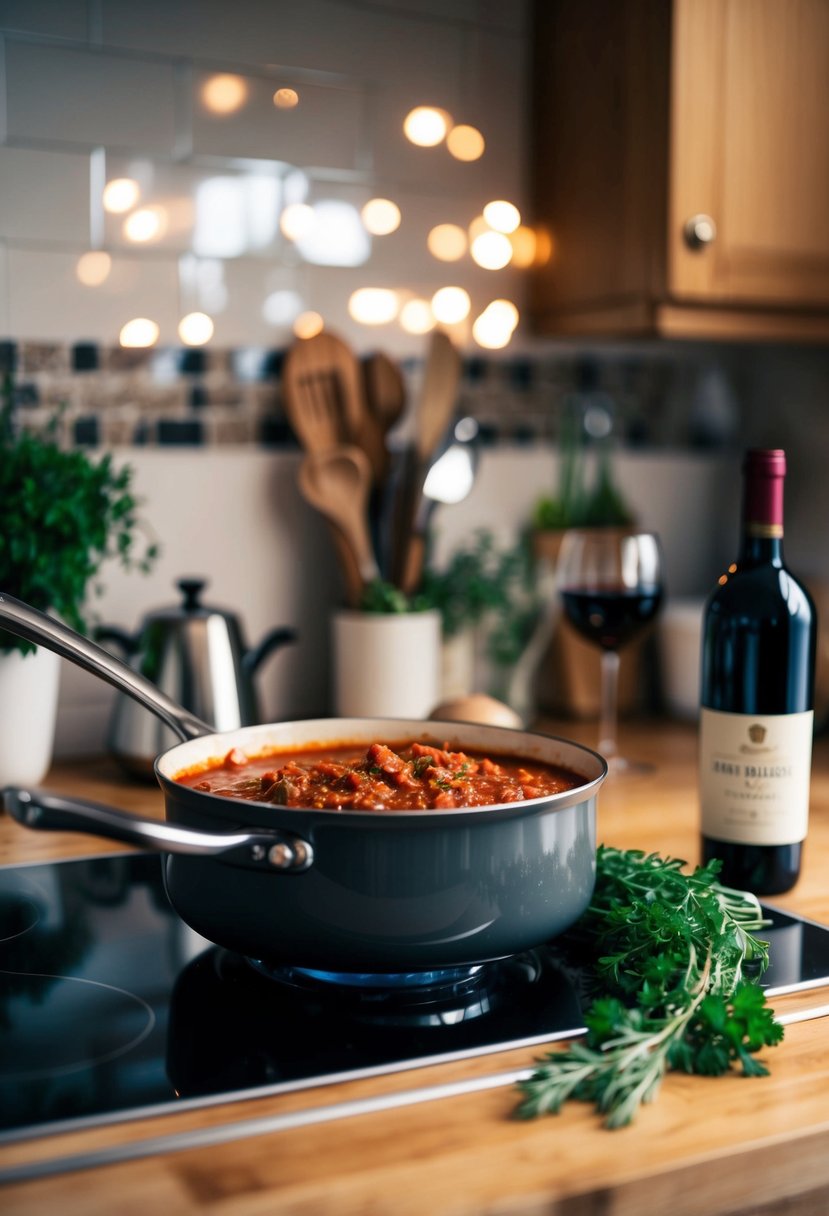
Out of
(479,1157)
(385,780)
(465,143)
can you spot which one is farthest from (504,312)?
(479,1157)

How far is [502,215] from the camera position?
5.61 feet

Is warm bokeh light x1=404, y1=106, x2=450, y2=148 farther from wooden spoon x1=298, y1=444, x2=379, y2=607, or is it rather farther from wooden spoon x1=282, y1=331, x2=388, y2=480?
wooden spoon x1=298, y1=444, x2=379, y2=607

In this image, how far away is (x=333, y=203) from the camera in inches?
62.4

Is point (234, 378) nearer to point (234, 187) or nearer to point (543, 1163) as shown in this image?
point (234, 187)

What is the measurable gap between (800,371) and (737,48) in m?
0.54

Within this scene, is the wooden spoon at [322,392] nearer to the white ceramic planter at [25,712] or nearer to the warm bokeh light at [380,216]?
the warm bokeh light at [380,216]

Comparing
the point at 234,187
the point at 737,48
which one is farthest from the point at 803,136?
the point at 234,187

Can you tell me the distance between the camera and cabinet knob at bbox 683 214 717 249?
146cm

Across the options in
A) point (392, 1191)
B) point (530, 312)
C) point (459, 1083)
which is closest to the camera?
point (392, 1191)

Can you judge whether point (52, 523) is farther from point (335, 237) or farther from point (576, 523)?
point (576, 523)

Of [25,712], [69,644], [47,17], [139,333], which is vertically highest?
[47,17]

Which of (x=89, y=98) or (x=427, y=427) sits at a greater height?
(x=89, y=98)

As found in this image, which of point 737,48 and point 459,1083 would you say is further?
point 737,48

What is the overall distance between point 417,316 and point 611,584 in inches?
19.4
